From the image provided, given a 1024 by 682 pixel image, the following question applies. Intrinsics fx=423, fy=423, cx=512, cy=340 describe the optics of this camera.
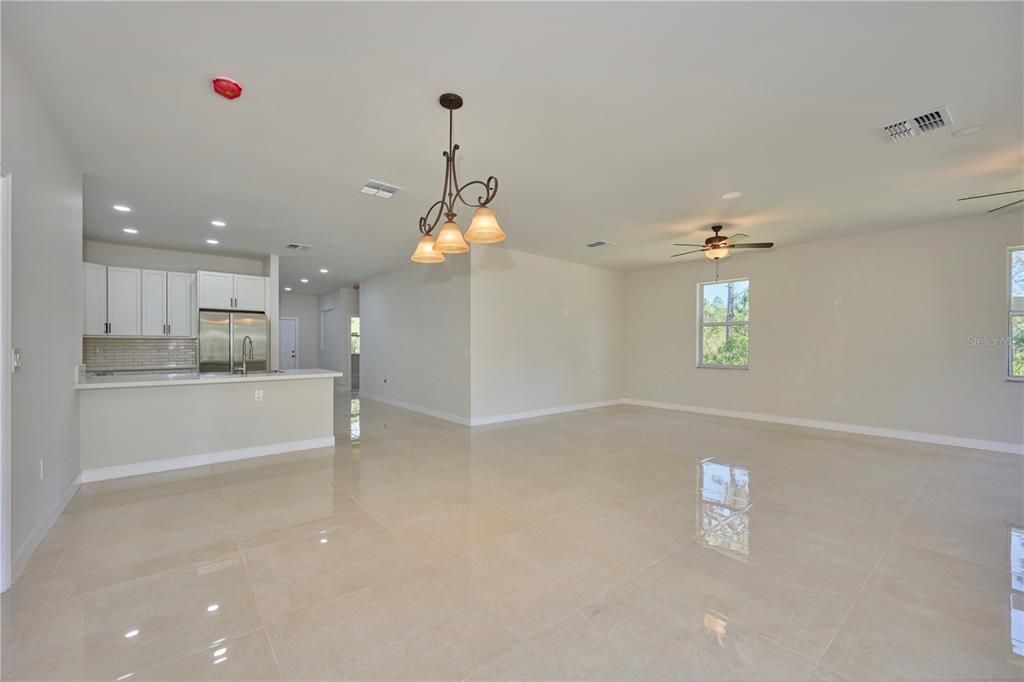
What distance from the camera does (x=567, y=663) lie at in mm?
1703

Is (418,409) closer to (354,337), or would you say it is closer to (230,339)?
(230,339)

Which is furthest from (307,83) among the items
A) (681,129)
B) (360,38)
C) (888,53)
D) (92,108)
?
(888,53)

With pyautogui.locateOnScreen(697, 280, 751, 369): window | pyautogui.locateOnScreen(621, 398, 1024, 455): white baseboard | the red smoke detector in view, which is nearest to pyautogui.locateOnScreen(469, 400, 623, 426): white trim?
pyautogui.locateOnScreen(621, 398, 1024, 455): white baseboard

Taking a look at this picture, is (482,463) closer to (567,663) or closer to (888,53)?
(567,663)

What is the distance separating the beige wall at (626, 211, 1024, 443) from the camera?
5.16 metres

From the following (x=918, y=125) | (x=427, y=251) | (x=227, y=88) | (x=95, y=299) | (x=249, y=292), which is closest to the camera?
(x=227, y=88)

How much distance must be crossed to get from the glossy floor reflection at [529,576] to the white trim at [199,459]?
0.18 metres

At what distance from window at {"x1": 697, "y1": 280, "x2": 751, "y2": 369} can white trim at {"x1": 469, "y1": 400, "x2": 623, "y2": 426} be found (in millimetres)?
2001

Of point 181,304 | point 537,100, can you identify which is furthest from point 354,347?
Answer: point 537,100

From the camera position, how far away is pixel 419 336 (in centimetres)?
781

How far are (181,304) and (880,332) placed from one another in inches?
404

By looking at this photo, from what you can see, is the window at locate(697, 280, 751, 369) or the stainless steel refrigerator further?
the window at locate(697, 280, 751, 369)

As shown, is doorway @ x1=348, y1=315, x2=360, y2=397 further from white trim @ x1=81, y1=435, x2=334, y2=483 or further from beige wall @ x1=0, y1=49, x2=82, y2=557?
beige wall @ x1=0, y1=49, x2=82, y2=557

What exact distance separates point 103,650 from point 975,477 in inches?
261
